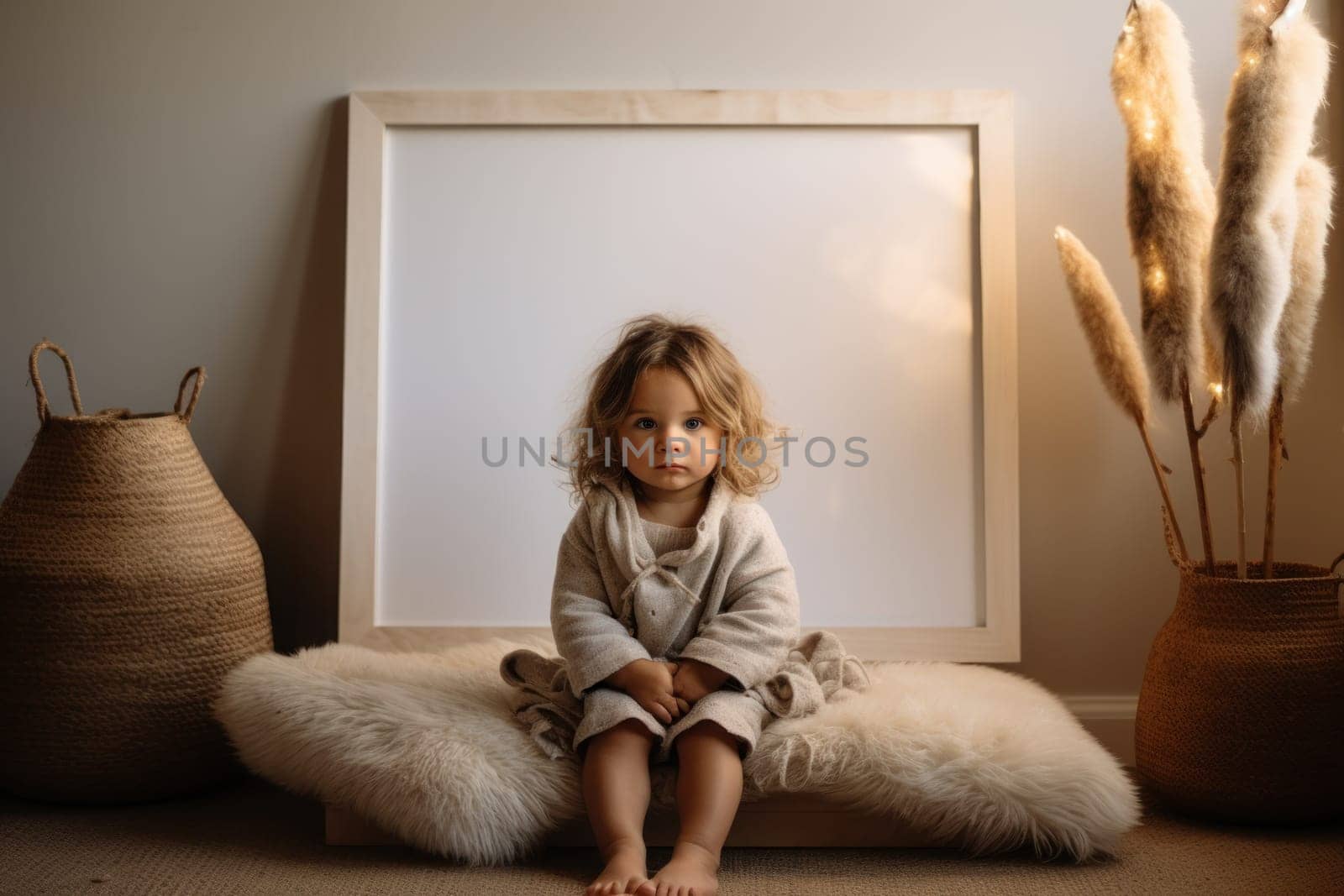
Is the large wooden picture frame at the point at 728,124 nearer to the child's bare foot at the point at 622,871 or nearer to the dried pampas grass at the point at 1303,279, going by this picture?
the dried pampas grass at the point at 1303,279

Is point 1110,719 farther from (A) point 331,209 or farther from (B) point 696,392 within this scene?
(A) point 331,209

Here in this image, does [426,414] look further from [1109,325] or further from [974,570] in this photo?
[1109,325]

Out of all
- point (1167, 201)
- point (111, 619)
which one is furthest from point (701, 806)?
point (1167, 201)

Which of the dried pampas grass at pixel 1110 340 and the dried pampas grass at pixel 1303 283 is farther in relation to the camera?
the dried pampas grass at pixel 1110 340

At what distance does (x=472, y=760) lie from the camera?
128 cm

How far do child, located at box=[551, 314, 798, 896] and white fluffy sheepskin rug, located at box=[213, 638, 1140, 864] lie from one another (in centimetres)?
6

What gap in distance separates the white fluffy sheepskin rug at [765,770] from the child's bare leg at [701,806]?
0.13 ft

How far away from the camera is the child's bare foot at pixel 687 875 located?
3.68 ft

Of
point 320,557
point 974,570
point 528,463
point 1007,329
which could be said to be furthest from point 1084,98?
point 320,557

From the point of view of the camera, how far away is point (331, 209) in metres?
1.84

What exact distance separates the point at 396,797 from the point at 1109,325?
1120 millimetres

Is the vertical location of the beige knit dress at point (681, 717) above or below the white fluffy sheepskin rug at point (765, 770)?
above

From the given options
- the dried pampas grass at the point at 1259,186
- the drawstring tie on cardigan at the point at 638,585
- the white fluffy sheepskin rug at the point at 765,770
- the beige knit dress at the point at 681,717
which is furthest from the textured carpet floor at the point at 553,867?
the dried pampas grass at the point at 1259,186

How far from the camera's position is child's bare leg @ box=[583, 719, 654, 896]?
1162 millimetres
